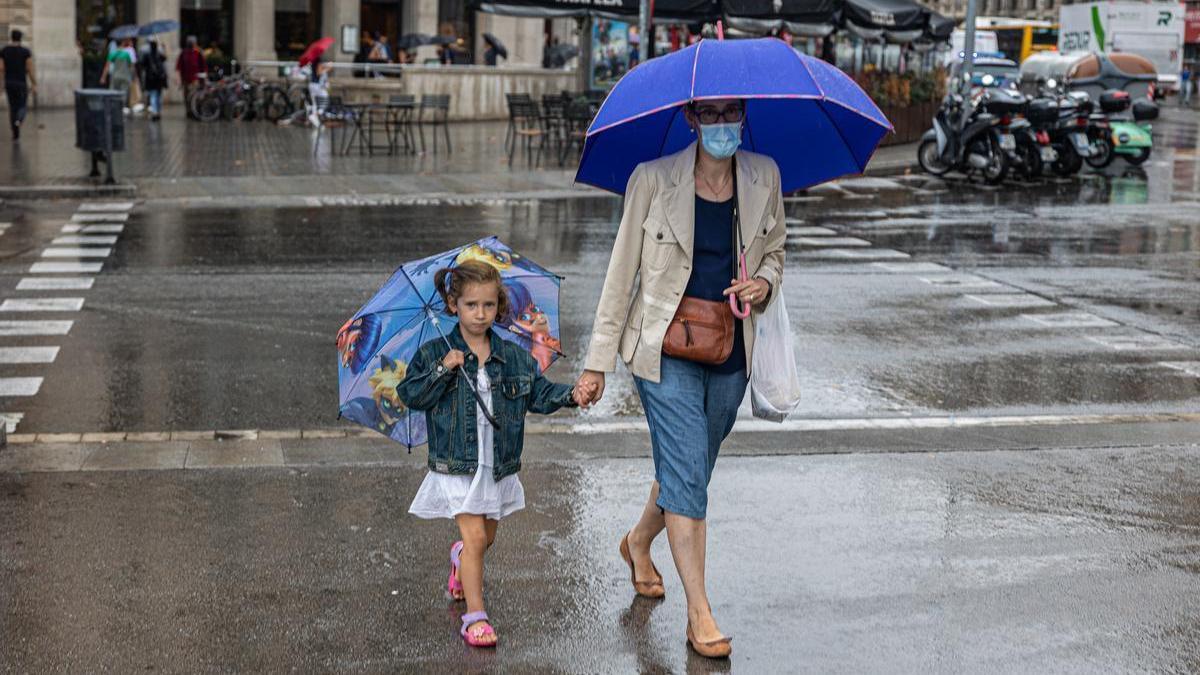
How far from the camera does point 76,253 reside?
14609 mm

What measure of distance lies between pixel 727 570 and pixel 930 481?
1.72 meters

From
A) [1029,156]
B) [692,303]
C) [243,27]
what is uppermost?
[243,27]

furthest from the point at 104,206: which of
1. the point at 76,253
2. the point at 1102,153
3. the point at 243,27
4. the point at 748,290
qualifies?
the point at 243,27

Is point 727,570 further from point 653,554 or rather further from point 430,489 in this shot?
point 430,489

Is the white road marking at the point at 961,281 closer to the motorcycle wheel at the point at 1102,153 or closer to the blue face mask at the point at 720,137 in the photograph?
the blue face mask at the point at 720,137

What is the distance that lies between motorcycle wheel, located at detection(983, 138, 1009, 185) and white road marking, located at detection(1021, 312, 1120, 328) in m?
11.4

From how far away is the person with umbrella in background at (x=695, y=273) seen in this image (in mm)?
5234

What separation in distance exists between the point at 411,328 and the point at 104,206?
46.3 feet

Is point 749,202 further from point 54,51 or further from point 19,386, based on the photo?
point 54,51

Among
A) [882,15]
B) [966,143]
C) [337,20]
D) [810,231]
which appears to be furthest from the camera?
[337,20]

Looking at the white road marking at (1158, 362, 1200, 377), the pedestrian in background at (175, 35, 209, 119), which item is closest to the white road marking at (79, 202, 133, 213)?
the white road marking at (1158, 362, 1200, 377)

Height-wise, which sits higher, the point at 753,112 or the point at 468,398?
the point at 753,112

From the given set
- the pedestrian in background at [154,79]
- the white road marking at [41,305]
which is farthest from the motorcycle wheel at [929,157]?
the pedestrian in background at [154,79]

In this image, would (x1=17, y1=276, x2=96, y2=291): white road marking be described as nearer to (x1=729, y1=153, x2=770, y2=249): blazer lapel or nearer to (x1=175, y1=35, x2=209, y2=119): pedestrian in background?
(x1=729, y1=153, x2=770, y2=249): blazer lapel
